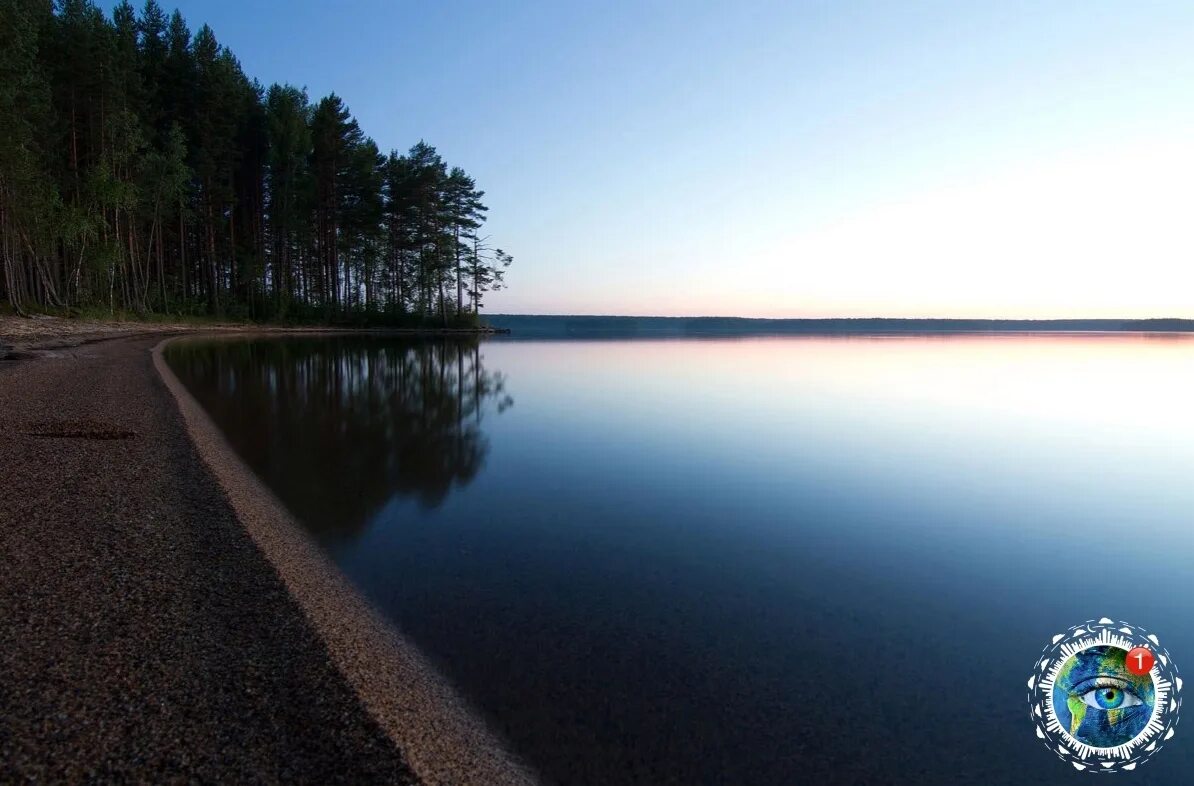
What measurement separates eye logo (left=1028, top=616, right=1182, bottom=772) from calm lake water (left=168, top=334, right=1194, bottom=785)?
12 cm

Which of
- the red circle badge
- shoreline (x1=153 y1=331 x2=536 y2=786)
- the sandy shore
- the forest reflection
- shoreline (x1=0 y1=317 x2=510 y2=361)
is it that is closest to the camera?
the sandy shore

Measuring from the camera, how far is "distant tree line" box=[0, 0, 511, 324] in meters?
33.4

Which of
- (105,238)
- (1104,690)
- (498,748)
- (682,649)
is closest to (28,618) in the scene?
(498,748)

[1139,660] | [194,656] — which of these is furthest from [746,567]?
[194,656]

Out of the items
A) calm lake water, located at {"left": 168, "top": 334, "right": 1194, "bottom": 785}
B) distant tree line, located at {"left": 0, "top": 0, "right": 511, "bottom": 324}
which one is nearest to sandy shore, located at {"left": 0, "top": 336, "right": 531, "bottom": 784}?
calm lake water, located at {"left": 168, "top": 334, "right": 1194, "bottom": 785}

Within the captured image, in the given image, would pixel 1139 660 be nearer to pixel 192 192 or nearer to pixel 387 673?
pixel 387 673

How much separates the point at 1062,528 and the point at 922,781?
6104mm

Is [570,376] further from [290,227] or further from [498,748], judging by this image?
[290,227]

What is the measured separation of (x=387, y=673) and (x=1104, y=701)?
4520mm

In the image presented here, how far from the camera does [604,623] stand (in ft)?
15.4

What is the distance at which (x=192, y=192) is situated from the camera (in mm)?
49062

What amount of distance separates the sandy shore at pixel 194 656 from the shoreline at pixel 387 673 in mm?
14

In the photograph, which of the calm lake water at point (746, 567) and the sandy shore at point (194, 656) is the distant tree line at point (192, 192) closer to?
the calm lake water at point (746, 567)

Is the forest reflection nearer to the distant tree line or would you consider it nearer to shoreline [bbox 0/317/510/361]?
shoreline [bbox 0/317/510/361]
